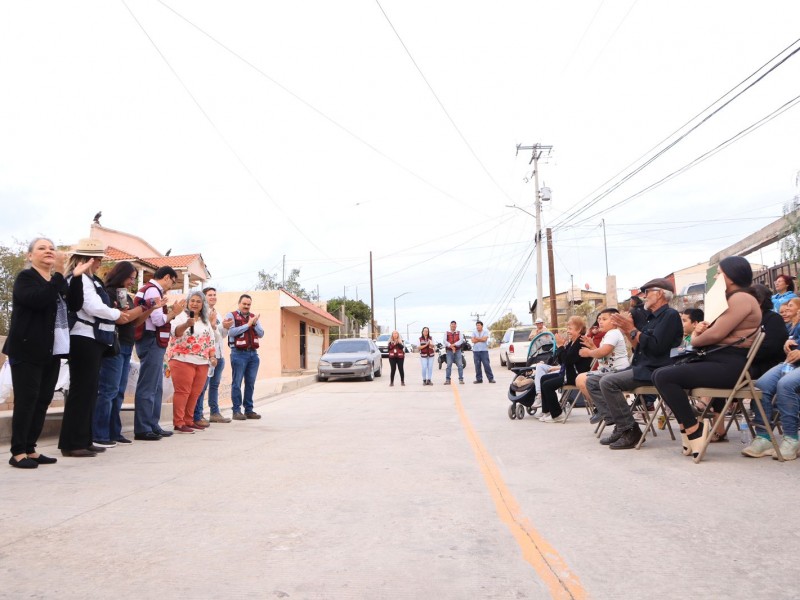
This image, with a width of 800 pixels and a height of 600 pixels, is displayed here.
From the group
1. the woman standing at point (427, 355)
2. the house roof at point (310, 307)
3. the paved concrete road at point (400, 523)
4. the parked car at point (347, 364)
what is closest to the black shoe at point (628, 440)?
the paved concrete road at point (400, 523)

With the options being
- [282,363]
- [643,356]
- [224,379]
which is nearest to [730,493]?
[643,356]

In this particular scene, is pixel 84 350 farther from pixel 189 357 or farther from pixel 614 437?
pixel 614 437

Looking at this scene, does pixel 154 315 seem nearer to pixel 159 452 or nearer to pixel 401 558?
pixel 159 452

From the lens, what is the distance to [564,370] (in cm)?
999

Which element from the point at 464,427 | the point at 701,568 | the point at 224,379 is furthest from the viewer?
the point at 224,379

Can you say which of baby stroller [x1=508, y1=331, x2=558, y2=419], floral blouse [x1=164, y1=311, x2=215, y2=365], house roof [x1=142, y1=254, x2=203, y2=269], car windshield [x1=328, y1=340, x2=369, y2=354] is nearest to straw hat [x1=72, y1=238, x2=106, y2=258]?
floral blouse [x1=164, y1=311, x2=215, y2=365]

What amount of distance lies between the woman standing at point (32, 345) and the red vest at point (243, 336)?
14.9 feet

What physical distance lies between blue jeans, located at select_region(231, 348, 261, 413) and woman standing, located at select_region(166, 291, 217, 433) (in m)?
1.51

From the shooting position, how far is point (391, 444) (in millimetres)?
7719

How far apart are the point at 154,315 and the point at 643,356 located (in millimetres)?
5576

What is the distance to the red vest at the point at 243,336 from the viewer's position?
1071 centimetres

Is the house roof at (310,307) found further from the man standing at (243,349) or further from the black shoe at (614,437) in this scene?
the black shoe at (614,437)

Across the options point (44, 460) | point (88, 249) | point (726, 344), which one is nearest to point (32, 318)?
point (88, 249)

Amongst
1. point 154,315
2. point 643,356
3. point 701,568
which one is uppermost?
point 154,315
